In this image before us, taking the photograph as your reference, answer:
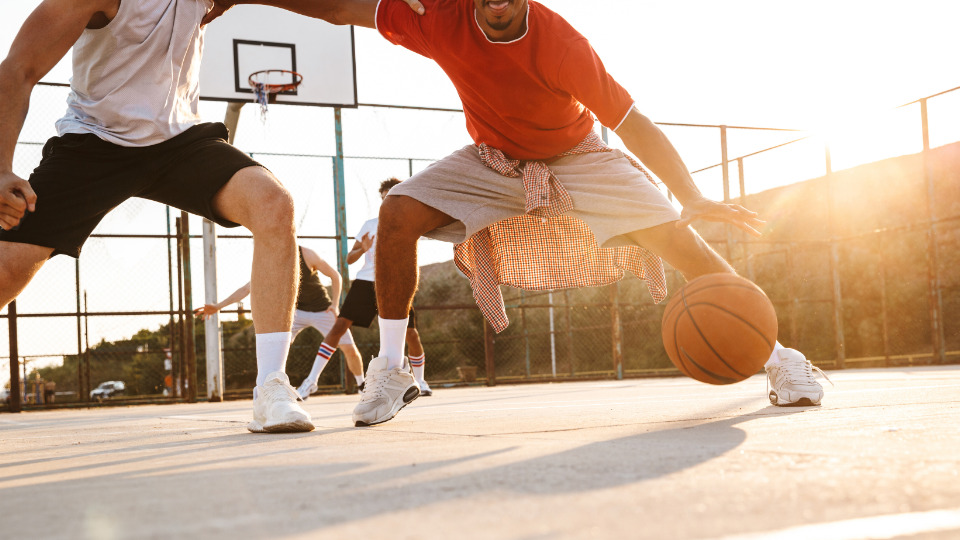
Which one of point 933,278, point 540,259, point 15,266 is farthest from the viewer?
point 933,278

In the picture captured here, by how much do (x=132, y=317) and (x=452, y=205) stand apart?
722cm

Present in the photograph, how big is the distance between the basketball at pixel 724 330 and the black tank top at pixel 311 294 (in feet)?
16.1

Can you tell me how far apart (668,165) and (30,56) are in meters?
1.87

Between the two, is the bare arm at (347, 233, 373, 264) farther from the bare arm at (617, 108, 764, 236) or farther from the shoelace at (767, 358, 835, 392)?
the shoelace at (767, 358, 835, 392)

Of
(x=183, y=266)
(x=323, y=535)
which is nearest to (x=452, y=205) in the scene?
(x=323, y=535)

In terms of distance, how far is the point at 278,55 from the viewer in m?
9.37

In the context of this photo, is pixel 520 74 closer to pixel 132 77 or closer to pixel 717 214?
pixel 717 214

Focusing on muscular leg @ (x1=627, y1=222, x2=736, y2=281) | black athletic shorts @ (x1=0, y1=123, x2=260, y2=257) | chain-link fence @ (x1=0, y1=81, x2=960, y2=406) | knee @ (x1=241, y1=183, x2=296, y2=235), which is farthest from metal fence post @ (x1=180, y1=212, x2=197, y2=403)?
muscular leg @ (x1=627, y1=222, x2=736, y2=281)

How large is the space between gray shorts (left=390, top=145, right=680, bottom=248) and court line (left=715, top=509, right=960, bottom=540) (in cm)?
199

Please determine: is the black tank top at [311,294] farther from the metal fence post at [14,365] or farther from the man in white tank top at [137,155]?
the man in white tank top at [137,155]

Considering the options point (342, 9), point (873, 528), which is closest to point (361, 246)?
point (342, 9)

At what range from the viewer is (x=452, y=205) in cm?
295

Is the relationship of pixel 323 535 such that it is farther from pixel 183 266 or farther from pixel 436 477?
pixel 183 266

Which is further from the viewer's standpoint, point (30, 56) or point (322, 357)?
point (322, 357)
